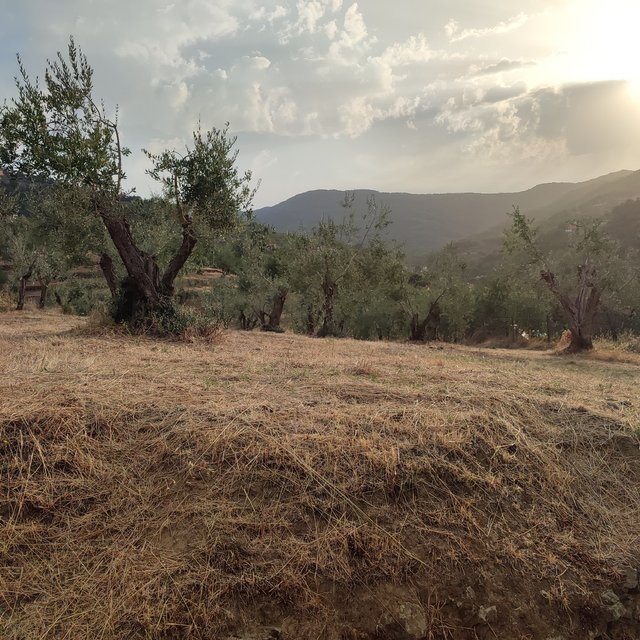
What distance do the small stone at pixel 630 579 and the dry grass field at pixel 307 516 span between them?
18 millimetres

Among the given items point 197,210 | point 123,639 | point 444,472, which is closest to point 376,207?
point 197,210

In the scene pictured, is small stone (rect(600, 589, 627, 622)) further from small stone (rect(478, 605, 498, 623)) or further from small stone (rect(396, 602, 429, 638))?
small stone (rect(396, 602, 429, 638))

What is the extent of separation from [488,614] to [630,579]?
166 centimetres

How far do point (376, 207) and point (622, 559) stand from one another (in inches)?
1016

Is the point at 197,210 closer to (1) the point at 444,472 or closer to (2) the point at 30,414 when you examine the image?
(2) the point at 30,414

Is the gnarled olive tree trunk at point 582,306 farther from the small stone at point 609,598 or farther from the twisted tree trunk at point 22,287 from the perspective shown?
the twisted tree trunk at point 22,287

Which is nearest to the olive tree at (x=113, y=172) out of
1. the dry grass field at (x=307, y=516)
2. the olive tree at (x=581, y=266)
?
the dry grass field at (x=307, y=516)

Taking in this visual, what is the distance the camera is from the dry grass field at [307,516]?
11.8ft

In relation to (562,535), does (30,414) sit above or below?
above

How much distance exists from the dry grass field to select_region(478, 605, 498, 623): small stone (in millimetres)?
10

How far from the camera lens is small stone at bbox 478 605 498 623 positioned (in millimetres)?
3814

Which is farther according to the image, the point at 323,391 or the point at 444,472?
the point at 323,391

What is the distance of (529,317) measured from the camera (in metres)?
47.2

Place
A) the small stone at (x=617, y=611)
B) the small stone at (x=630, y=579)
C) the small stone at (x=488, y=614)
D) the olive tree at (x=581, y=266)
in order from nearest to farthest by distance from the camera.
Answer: the small stone at (x=488, y=614)
the small stone at (x=617, y=611)
the small stone at (x=630, y=579)
the olive tree at (x=581, y=266)
